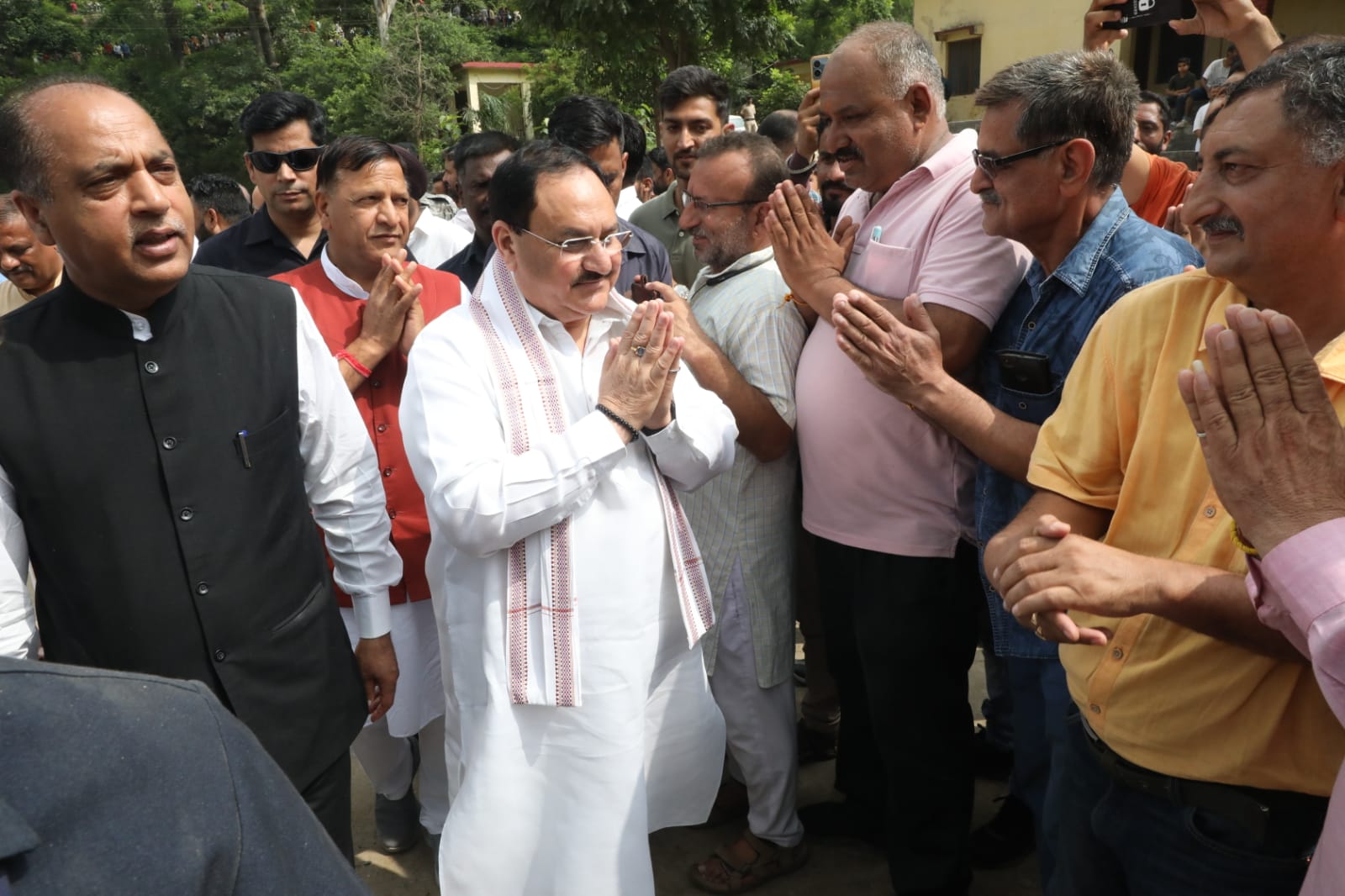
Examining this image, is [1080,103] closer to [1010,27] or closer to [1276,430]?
[1276,430]

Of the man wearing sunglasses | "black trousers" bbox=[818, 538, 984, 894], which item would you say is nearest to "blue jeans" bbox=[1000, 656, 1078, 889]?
"black trousers" bbox=[818, 538, 984, 894]

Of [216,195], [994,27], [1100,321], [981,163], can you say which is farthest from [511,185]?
[994,27]

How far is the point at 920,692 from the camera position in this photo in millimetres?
2648

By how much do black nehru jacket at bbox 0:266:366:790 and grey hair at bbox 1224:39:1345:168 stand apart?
1.91m

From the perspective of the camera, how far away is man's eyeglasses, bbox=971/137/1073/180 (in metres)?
2.22

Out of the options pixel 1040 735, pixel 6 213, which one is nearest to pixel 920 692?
pixel 1040 735

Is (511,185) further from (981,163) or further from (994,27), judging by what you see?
(994,27)

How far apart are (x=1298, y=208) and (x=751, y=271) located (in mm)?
1754

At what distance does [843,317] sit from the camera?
7.53 ft

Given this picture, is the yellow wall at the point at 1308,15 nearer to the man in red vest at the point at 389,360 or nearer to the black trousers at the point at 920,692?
the black trousers at the point at 920,692

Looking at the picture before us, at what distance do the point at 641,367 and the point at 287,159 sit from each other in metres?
2.41

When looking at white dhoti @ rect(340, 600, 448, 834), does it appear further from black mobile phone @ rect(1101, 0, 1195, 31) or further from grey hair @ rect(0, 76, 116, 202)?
black mobile phone @ rect(1101, 0, 1195, 31)

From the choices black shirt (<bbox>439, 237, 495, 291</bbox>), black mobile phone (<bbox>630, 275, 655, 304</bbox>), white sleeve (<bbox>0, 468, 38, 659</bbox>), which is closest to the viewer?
white sleeve (<bbox>0, 468, 38, 659</bbox>)

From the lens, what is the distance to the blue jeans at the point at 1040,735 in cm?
210
